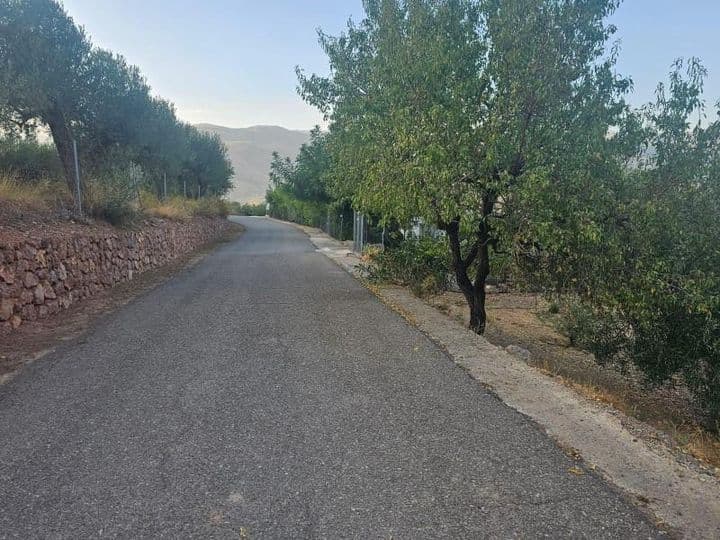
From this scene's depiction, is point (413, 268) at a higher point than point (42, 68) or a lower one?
lower

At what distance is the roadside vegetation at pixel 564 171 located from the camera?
623cm

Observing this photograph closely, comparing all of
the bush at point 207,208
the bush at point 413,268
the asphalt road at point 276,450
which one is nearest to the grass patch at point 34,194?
the asphalt road at point 276,450

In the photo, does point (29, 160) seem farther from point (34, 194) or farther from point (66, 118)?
point (34, 194)

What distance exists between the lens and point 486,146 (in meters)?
7.13

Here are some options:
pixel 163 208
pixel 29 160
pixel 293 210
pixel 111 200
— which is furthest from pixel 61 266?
pixel 293 210

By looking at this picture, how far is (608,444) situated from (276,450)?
2.40 metres

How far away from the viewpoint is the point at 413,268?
12.3 metres

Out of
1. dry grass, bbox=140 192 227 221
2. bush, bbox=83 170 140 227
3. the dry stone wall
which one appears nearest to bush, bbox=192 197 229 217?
dry grass, bbox=140 192 227 221

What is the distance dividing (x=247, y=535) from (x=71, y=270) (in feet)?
25.7

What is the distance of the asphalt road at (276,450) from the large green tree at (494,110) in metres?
2.51

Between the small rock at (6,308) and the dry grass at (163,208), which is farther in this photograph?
the dry grass at (163,208)

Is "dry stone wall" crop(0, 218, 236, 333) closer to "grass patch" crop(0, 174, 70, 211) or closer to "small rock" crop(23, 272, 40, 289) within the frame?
"small rock" crop(23, 272, 40, 289)

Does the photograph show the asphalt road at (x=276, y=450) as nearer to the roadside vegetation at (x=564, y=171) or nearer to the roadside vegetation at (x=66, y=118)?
the roadside vegetation at (x=564, y=171)

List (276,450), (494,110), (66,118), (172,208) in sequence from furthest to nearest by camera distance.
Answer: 1. (172,208)
2. (66,118)
3. (494,110)
4. (276,450)
